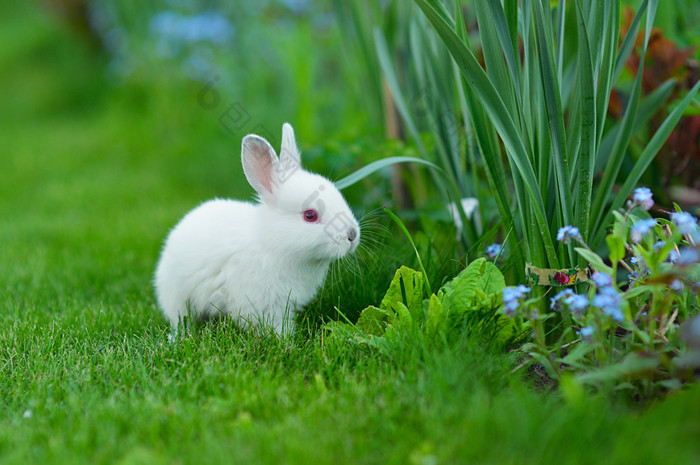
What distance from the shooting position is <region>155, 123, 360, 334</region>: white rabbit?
221 centimetres

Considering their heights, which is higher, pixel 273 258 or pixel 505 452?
pixel 273 258

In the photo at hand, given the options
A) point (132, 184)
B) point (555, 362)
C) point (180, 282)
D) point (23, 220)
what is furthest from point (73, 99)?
point (555, 362)

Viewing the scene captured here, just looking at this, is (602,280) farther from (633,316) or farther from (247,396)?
(247,396)

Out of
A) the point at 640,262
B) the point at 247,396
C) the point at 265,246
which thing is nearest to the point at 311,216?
the point at 265,246

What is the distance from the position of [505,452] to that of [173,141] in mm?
4951

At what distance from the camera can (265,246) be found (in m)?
2.27

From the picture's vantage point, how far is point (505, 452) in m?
1.48

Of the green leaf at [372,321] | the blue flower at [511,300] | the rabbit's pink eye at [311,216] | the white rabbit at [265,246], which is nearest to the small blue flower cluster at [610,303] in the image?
the blue flower at [511,300]

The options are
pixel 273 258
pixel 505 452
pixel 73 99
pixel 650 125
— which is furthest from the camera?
pixel 73 99

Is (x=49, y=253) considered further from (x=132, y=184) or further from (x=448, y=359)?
A: (x=448, y=359)

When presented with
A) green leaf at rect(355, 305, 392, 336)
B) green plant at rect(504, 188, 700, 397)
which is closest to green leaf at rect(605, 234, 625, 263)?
green plant at rect(504, 188, 700, 397)

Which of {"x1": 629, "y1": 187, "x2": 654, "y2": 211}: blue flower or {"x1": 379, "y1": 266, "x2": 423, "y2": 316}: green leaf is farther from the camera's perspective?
{"x1": 379, "y1": 266, "x2": 423, "y2": 316}: green leaf

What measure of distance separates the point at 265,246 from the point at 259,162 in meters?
0.29

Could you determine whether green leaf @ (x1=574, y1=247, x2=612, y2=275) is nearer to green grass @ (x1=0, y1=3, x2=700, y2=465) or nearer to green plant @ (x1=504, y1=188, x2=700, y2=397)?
green plant @ (x1=504, y1=188, x2=700, y2=397)
